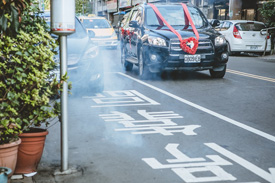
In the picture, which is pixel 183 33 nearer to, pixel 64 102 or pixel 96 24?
pixel 64 102

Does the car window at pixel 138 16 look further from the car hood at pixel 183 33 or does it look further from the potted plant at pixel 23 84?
the potted plant at pixel 23 84

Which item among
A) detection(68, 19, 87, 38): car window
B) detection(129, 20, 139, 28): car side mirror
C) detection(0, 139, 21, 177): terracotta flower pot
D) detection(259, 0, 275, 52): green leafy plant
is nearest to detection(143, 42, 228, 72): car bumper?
detection(129, 20, 139, 28): car side mirror

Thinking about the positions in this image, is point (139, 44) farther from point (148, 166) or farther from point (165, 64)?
point (148, 166)

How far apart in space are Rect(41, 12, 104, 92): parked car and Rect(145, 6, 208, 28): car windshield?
3.00 meters

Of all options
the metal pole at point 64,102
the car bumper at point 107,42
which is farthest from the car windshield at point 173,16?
the car bumper at point 107,42

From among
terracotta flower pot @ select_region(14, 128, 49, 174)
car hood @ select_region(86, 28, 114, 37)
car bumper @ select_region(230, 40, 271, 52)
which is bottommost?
terracotta flower pot @ select_region(14, 128, 49, 174)

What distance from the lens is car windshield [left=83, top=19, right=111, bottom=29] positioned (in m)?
23.6

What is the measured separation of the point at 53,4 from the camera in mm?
4152

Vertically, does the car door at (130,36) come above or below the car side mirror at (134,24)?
below

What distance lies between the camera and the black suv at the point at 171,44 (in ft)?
34.6

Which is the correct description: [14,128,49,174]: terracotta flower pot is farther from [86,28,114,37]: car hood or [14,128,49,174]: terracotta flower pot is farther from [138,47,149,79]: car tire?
[86,28,114,37]: car hood

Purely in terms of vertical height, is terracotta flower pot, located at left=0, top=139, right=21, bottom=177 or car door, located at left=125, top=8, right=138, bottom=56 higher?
car door, located at left=125, top=8, right=138, bottom=56

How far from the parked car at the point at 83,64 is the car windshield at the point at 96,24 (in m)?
14.8

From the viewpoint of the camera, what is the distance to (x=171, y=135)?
18.6ft
